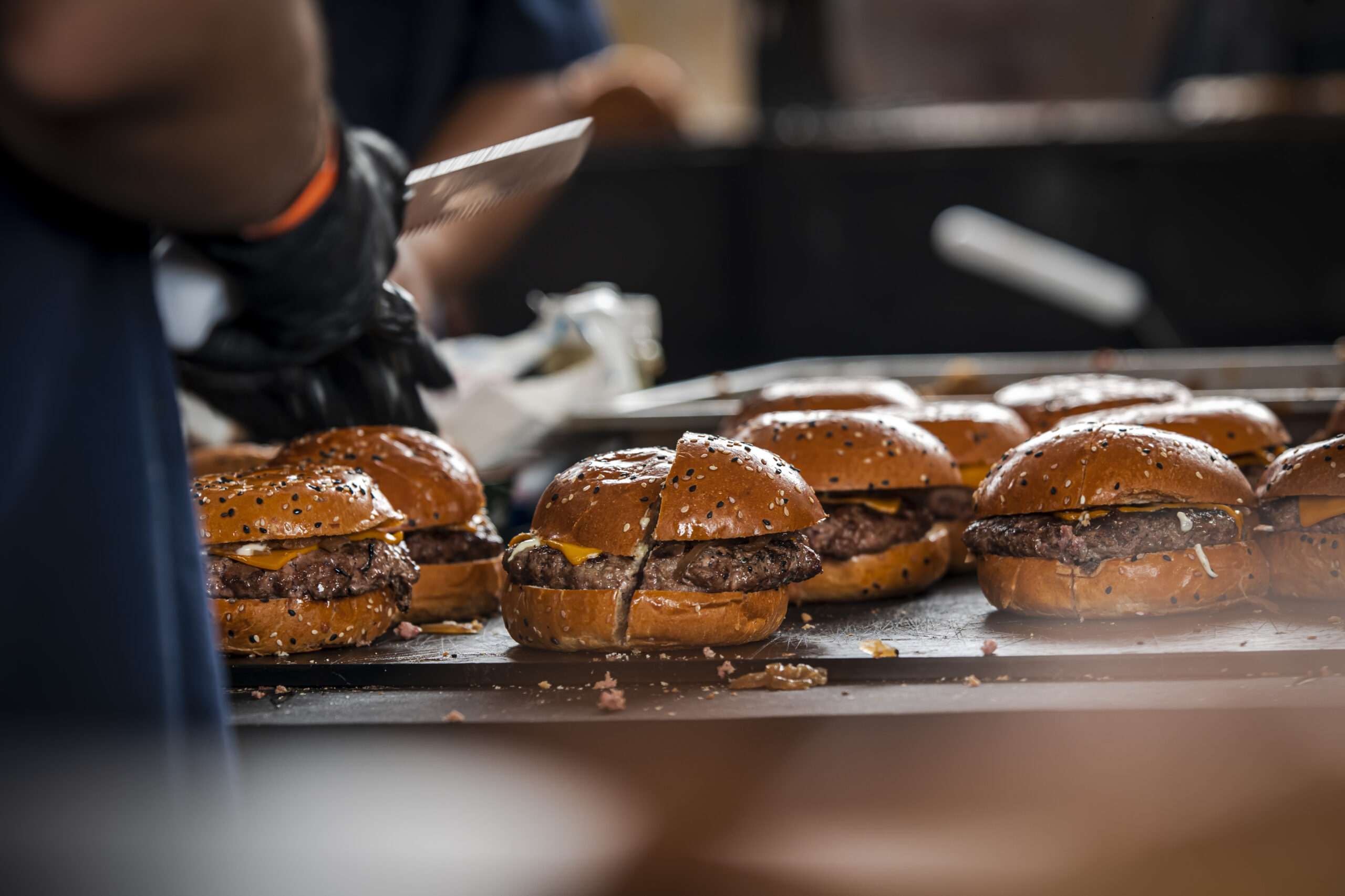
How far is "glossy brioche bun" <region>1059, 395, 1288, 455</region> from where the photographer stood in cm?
242

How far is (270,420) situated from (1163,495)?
1.78 metres

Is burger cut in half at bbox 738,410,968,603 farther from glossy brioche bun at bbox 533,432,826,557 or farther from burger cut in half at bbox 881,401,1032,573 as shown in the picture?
glossy brioche bun at bbox 533,432,826,557

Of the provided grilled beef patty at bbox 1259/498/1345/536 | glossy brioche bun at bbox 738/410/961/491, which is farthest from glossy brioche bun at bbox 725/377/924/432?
grilled beef patty at bbox 1259/498/1345/536

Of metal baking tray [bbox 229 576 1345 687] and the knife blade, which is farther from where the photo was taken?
the knife blade

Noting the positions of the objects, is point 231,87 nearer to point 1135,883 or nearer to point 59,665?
point 59,665

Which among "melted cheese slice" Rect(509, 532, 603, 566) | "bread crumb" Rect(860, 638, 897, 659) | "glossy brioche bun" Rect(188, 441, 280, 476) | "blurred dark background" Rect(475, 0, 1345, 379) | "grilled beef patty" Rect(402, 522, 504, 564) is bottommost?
"bread crumb" Rect(860, 638, 897, 659)

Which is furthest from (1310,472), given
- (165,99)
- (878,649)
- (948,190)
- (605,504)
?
(948,190)

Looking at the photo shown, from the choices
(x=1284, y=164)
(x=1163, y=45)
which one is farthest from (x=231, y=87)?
(x=1163, y=45)

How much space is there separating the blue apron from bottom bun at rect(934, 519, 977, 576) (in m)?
1.84

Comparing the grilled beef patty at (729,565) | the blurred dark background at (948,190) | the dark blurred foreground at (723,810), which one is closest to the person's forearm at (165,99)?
the dark blurred foreground at (723,810)

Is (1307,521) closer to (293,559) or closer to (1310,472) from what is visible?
(1310,472)

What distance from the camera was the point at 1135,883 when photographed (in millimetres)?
1318

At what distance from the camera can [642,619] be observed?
2018 millimetres

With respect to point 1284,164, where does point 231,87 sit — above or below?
below
